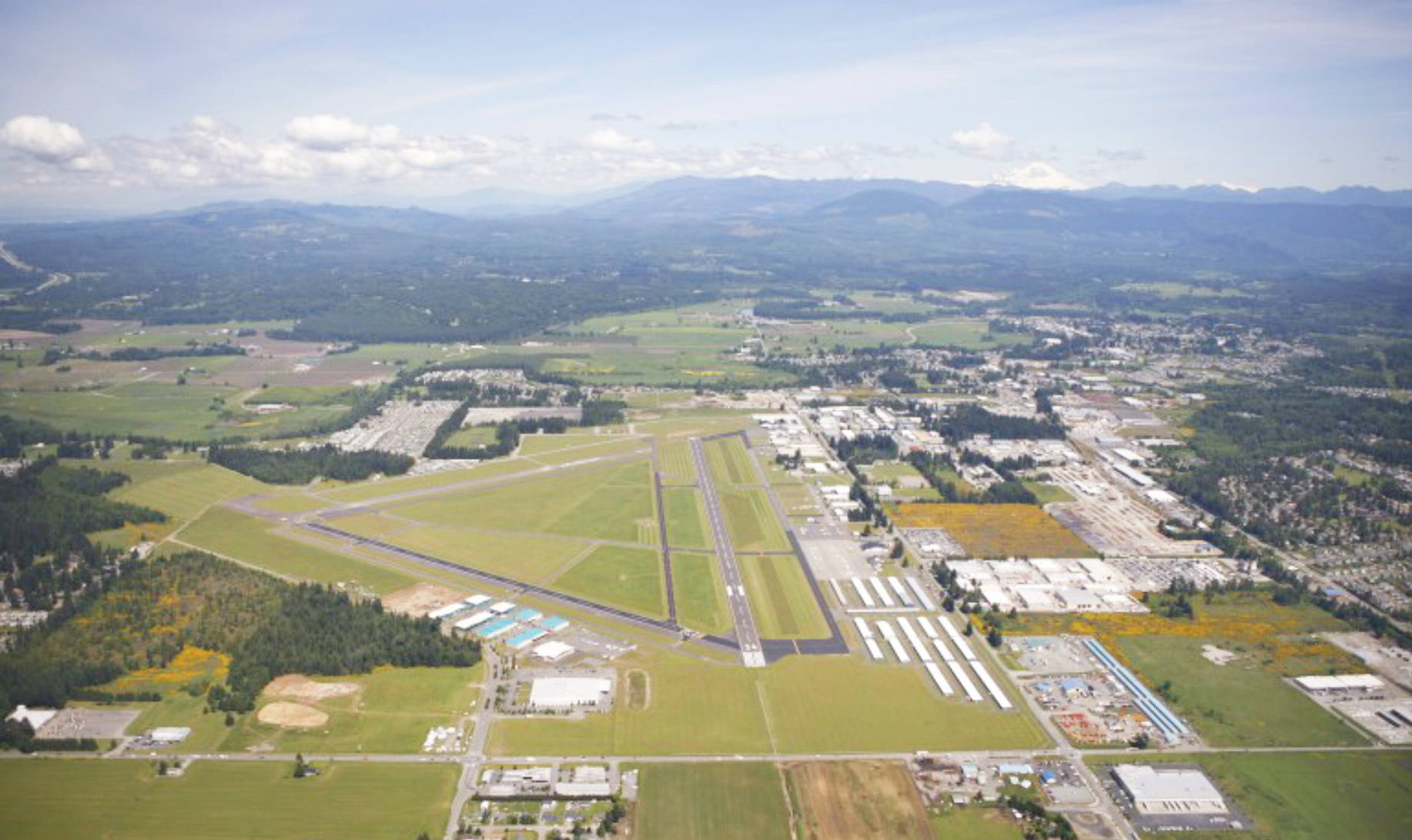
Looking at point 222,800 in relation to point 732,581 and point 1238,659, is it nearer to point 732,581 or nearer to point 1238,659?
point 732,581

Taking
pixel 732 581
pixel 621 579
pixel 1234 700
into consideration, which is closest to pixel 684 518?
pixel 621 579

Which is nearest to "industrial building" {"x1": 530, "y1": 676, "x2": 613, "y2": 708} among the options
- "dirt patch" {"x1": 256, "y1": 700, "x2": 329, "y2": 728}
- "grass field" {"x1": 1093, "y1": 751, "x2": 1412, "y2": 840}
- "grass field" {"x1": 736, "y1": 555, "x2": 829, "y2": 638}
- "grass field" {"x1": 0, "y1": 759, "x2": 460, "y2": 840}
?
"grass field" {"x1": 0, "y1": 759, "x2": 460, "y2": 840}

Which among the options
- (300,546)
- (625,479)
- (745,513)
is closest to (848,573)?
(745,513)

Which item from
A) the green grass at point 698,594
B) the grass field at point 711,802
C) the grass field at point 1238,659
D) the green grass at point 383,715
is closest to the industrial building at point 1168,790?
the grass field at point 1238,659

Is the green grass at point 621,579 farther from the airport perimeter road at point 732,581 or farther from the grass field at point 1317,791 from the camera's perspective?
the grass field at point 1317,791

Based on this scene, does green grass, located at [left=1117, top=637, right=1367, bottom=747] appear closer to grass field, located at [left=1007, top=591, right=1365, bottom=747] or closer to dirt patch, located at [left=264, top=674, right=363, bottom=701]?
grass field, located at [left=1007, top=591, right=1365, bottom=747]
